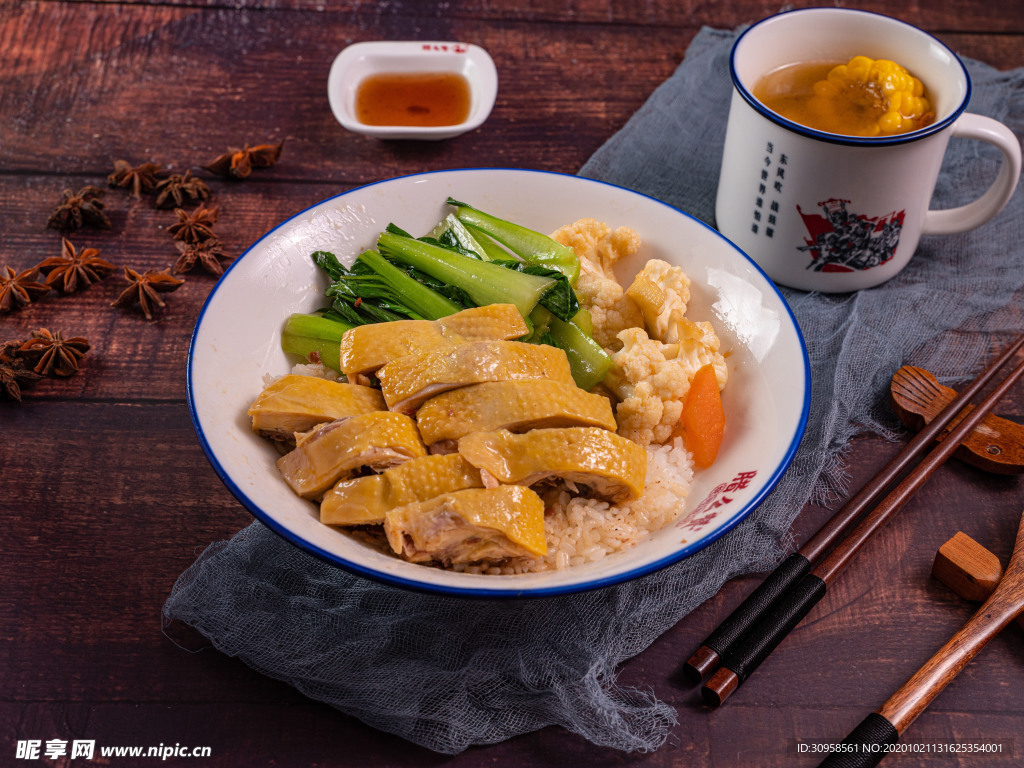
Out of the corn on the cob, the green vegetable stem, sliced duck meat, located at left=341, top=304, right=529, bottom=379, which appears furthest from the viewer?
the corn on the cob

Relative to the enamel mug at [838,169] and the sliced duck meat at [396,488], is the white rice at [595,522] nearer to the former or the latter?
the sliced duck meat at [396,488]

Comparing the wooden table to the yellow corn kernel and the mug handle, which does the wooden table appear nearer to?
the mug handle

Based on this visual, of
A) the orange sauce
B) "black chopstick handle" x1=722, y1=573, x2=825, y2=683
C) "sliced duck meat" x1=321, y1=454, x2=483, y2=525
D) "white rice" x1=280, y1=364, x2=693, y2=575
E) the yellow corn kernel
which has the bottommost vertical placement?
"black chopstick handle" x1=722, y1=573, x2=825, y2=683

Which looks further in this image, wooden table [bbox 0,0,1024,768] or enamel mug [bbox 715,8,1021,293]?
enamel mug [bbox 715,8,1021,293]

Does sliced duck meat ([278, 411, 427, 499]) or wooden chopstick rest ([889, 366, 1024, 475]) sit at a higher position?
sliced duck meat ([278, 411, 427, 499])

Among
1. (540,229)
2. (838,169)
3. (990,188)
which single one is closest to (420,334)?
(540,229)

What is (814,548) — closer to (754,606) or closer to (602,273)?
(754,606)

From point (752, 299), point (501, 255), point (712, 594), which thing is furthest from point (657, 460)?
point (501, 255)

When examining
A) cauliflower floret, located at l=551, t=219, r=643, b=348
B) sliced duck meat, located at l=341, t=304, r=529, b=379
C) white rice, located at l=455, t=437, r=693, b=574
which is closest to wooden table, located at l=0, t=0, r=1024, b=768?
white rice, located at l=455, t=437, r=693, b=574
